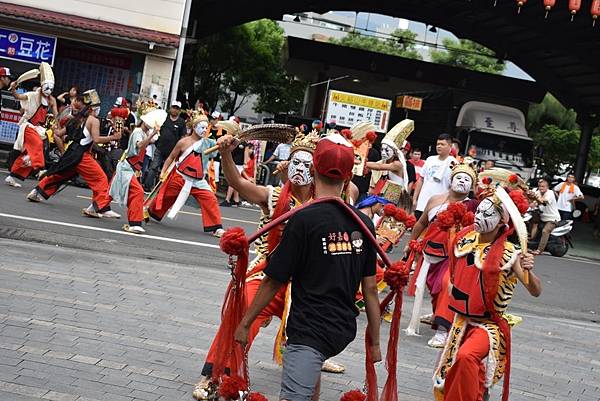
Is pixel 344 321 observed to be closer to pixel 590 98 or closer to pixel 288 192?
pixel 288 192

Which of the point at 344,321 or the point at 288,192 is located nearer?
the point at 344,321

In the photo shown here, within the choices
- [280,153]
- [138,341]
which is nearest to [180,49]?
[280,153]

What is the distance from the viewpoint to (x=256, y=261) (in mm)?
6090

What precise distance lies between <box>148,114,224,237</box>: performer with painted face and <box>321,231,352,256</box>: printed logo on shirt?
767 centimetres

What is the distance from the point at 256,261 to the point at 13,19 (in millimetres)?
15897

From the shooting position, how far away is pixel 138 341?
6883mm

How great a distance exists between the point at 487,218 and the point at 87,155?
7.53 m

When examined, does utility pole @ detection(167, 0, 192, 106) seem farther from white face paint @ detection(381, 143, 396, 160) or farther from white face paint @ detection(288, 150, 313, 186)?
white face paint @ detection(288, 150, 313, 186)

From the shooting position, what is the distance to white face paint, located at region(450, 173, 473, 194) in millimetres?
8484

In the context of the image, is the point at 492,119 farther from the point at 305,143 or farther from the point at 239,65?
the point at 305,143

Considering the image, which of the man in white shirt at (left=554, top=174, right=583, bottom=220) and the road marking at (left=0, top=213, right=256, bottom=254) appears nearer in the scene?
the road marking at (left=0, top=213, right=256, bottom=254)

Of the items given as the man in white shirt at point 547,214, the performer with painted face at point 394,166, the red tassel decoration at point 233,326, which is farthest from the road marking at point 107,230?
the man in white shirt at point 547,214

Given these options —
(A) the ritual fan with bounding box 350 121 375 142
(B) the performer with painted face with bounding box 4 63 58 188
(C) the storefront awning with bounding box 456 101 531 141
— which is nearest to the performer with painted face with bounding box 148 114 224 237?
(A) the ritual fan with bounding box 350 121 375 142

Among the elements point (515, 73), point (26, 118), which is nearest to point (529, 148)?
point (26, 118)
